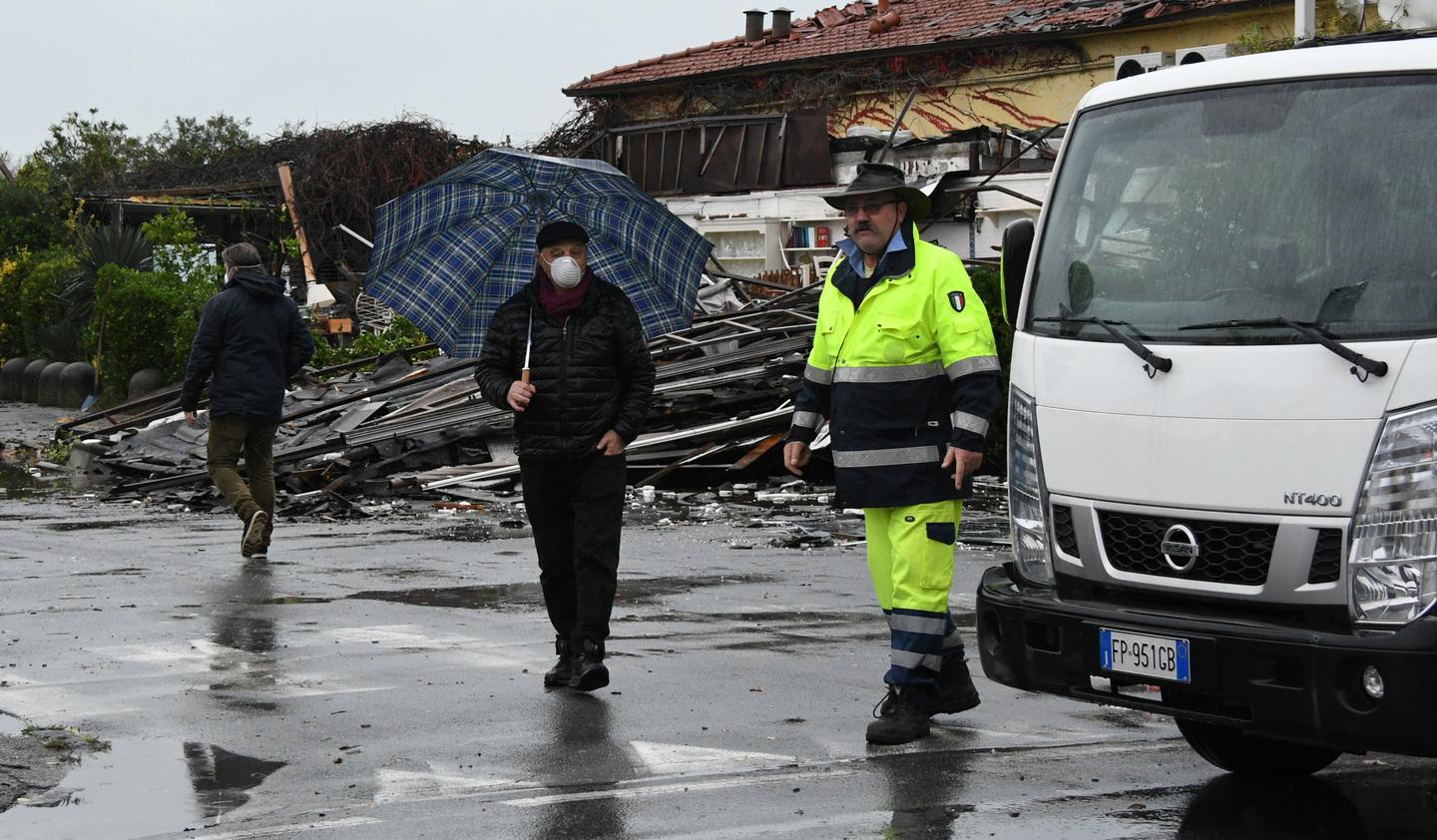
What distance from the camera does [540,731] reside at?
6875 millimetres

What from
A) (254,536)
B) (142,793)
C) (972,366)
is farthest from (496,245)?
(254,536)

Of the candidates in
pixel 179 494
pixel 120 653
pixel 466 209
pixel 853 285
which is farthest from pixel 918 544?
pixel 179 494

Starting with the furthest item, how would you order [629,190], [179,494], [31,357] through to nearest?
[31,357]
[179,494]
[629,190]

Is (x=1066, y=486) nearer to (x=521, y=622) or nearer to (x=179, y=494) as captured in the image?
(x=521, y=622)

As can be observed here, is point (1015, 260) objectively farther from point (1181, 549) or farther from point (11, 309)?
point (11, 309)

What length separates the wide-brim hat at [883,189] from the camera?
681 cm

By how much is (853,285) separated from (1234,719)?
2414 millimetres

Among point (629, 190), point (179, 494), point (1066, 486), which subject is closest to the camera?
point (1066, 486)

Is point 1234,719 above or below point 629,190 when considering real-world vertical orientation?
below

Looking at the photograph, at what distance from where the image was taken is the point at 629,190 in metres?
8.26

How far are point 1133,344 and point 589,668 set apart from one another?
2.98m

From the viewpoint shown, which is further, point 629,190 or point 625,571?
point 625,571

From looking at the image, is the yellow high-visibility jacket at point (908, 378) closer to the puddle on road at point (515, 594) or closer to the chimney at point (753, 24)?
the puddle on road at point (515, 594)

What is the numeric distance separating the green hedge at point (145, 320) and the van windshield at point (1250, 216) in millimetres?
20143
